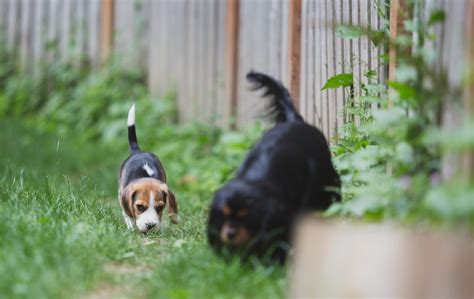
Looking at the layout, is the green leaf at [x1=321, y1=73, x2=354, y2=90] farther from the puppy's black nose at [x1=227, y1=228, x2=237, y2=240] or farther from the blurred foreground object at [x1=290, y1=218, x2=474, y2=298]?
the blurred foreground object at [x1=290, y1=218, x2=474, y2=298]

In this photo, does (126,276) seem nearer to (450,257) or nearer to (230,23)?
(450,257)

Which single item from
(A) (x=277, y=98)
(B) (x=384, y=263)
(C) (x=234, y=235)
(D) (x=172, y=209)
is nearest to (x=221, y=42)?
(D) (x=172, y=209)

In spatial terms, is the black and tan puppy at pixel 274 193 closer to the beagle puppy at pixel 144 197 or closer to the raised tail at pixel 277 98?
the raised tail at pixel 277 98

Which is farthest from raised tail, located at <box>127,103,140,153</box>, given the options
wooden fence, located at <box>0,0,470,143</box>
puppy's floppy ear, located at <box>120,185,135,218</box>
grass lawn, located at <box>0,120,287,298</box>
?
wooden fence, located at <box>0,0,470,143</box>

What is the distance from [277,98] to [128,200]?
143 cm

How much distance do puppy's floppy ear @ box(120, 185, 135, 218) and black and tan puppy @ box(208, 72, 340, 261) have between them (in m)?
1.56

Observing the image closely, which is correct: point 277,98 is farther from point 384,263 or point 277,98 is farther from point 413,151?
point 384,263

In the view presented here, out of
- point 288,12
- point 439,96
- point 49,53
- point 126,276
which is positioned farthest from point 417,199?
point 49,53

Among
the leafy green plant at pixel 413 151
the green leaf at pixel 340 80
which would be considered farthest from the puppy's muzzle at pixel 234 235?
the green leaf at pixel 340 80

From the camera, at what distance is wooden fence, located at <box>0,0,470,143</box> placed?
267 inches

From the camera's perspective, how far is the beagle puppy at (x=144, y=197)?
6555mm

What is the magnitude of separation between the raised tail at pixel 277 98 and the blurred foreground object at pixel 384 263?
202 cm

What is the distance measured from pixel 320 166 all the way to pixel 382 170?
365mm

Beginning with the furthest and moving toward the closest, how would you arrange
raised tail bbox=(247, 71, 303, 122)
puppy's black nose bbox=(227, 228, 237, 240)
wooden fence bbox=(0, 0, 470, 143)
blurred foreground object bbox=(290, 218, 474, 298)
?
wooden fence bbox=(0, 0, 470, 143), raised tail bbox=(247, 71, 303, 122), puppy's black nose bbox=(227, 228, 237, 240), blurred foreground object bbox=(290, 218, 474, 298)
